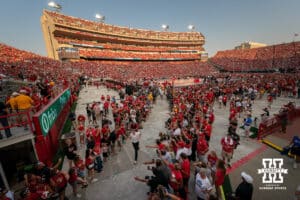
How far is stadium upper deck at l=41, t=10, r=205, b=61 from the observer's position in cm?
4822

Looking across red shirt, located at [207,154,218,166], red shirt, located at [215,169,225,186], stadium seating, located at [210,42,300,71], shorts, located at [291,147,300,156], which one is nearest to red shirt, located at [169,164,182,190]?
red shirt, located at [215,169,225,186]

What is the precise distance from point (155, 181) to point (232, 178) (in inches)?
138

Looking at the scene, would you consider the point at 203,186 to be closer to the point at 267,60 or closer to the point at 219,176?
the point at 219,176

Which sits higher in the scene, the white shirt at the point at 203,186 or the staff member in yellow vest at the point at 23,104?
the staff member in yellow vest at the point at 23,104

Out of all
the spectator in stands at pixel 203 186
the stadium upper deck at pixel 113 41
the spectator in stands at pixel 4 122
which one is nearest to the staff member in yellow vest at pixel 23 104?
the spectator in stands at pixel 4 122

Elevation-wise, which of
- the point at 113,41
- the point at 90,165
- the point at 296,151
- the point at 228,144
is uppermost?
the point at 113,41

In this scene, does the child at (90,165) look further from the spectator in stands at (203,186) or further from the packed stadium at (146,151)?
the spectator in stands at (203,186)

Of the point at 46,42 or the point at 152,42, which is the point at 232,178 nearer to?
the point at 46,42

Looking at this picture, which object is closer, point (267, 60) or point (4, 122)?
point (4, 122)

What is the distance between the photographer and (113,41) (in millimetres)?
62031

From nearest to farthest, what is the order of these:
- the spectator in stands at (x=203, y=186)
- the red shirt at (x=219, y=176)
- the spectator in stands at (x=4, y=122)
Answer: the spectator in stands at (x=203, y=186)
the red shirt at (x=219, y=176)
the spectator in stands at (x=4, y=122)

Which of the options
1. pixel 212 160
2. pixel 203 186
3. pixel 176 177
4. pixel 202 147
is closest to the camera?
pixel 203 186

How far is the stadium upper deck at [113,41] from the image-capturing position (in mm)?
48219

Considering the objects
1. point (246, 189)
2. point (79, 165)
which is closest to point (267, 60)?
point (246, 189)
